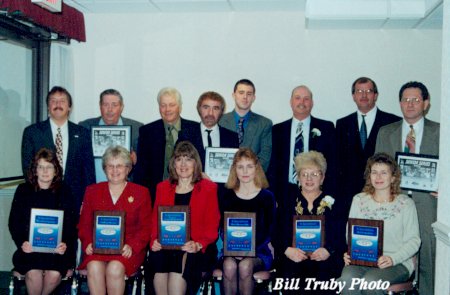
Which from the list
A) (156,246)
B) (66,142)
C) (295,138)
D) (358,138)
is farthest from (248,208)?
(66,142)

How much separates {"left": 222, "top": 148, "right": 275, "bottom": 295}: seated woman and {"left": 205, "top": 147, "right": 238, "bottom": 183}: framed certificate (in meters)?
0.31

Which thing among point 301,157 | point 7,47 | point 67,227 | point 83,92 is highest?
point 7,47

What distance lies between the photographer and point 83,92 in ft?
21.0

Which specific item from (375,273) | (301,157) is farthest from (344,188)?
(375,273)

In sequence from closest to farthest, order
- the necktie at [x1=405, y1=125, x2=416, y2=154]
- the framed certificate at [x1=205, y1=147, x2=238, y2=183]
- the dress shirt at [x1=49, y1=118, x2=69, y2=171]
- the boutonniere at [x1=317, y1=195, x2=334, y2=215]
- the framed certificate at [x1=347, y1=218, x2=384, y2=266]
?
the framed certificate at [x1=347, y1=218, x2=384, y2=266], the boutonniere at [x1=317, y1=195, x2=334, y2=215], the necktie at [x1=405, y1=125, x2=416, y2=154], the framed certificate at [x1=205, y1=147, x2=238, y2=183], the dress shirt at [x1=49, y1=118, x2=69, y2=171]

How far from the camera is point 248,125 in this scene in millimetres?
4953

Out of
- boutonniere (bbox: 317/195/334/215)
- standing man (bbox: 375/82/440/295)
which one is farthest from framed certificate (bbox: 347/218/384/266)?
standing man (bbox: 375/82/440/295)

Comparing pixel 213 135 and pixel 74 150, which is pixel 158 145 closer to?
pixel 213 135

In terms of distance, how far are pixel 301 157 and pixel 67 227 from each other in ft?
6.44

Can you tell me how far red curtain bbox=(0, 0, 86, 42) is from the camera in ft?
15.3

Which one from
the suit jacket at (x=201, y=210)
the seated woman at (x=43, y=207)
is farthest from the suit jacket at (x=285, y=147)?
the seated woman at (x=43, y=207)

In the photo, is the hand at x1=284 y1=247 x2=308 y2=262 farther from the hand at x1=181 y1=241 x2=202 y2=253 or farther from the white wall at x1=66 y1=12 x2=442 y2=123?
the white wall at x1=66 y1=12 x2=442 y2=123

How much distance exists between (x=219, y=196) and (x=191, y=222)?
1.27ft

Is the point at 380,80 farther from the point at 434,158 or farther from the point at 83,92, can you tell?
the point at 83,92
